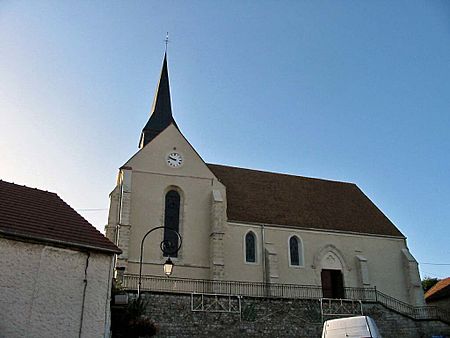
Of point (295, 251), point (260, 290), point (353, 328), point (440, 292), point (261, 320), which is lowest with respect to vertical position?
point (353, 328)

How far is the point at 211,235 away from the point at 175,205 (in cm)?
264

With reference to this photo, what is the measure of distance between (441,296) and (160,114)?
21945mm

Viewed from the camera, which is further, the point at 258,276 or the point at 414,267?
the point at 414,267

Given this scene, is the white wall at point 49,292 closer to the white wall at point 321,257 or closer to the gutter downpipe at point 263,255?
the white wall at point 321,257

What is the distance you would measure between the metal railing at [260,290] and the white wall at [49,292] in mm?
6913

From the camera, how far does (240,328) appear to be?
64.3 ft


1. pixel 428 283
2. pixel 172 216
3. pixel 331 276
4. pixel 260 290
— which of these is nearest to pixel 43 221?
pixel 172 216

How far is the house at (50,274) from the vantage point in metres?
12.1

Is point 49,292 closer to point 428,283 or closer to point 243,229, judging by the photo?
point 243,229

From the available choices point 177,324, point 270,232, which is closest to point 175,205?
point 270,232

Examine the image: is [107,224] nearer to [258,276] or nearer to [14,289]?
[258,276]

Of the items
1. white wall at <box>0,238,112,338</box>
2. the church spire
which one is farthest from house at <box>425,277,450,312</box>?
white wall at <box>0,238,112,338</box>

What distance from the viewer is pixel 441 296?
99.6 feet

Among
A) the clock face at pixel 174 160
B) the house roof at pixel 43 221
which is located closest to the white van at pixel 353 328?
the house roof at pixel 43 221
